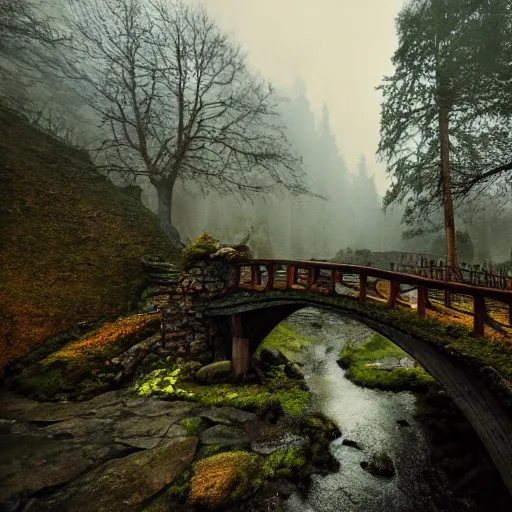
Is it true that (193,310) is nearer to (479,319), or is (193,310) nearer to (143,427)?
(143,427)

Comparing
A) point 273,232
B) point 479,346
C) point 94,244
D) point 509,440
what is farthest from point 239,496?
point 273,232

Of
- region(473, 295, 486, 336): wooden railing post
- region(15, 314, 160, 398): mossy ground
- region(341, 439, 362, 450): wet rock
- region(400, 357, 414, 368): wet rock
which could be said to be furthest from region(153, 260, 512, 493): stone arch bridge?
region(400, 357, 414, 368): wet rock

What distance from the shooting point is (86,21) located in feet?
44.8

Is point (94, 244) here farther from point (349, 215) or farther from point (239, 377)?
point (349, 215)

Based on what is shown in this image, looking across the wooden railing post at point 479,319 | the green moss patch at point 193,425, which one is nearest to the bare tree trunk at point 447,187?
the wooden railing post at point 479,319

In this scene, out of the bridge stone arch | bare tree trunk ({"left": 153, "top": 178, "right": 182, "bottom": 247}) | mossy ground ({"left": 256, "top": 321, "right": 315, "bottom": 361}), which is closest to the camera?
the bridge stone arch

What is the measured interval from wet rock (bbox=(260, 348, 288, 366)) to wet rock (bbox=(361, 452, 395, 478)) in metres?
5.57

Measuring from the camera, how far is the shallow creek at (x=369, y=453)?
16.6 feet

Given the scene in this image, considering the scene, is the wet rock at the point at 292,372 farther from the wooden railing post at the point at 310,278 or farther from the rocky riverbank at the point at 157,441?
the wooden railing post at the point at 310,278

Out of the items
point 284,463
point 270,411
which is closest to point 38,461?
point 284,463

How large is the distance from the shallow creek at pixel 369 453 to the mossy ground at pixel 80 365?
6225 millimetres

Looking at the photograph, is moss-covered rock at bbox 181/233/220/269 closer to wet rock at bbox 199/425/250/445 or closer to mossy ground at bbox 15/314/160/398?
mossy ground at bbox 15/314/160/398

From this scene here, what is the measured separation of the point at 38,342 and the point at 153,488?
6388mm

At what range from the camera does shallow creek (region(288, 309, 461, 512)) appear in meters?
5.07
